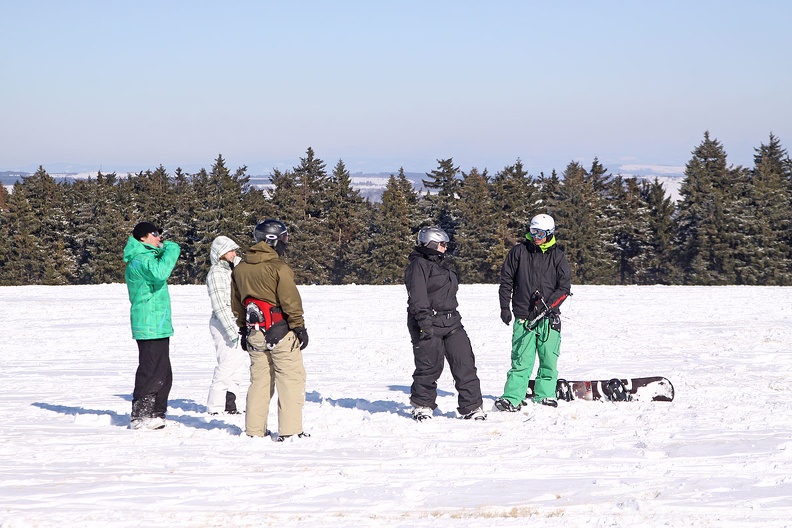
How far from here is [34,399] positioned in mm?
11062

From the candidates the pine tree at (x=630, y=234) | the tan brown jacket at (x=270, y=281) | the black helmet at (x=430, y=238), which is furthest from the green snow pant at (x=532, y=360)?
the pine tree at (x=630, y=234)

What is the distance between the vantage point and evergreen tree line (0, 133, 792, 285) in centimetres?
7056

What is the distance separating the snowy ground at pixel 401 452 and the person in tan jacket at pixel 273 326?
285 mm

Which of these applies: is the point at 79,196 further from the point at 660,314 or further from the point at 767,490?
the point at 767,490

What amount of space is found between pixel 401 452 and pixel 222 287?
319 cm

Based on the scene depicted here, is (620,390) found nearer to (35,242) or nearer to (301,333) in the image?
(301,333)

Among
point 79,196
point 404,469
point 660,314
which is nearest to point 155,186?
point 79,196

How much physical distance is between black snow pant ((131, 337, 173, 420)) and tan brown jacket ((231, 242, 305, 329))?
128cm

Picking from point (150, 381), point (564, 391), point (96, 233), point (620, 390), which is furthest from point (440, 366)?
point (96, 233)

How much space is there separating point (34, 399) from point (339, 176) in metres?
71.5

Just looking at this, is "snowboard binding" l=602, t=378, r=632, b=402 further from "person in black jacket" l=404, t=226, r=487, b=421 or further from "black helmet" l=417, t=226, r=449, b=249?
"black helmet" l=417, t=226, r=449, b=249

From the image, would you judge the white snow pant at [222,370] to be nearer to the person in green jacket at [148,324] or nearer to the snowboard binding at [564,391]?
the person in green jacket at [148,324]

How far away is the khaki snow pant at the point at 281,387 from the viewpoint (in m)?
8.20

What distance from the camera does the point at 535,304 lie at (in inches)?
391
